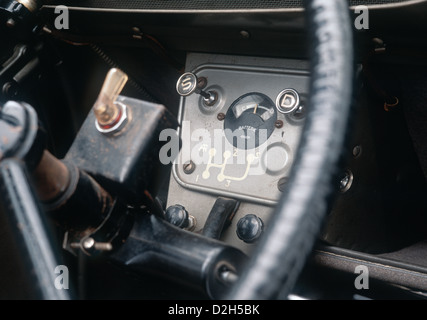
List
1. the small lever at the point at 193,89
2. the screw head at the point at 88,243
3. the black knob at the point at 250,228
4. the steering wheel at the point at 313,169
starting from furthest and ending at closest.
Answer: the small lever at the point at 193,89 < the black knob at the point at 250,228 < the screw head at the point at 88,243 < the steering wheel at the point at 313,169

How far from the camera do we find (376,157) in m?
0.90

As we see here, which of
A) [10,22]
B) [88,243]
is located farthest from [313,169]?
[10,22]

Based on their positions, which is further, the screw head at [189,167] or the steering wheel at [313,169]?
the screw head at [189,167]

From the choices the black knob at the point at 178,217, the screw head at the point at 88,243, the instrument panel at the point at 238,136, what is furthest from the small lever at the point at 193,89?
the screw head at the point at 88,243

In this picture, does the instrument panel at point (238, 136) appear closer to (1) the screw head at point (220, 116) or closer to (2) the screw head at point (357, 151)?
(1) the screw head at point (220, 116)

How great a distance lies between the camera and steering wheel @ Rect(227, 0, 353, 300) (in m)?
0.29

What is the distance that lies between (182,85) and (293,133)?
0.92 ft

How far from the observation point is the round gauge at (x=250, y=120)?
864 millimetres

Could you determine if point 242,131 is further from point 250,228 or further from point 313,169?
point 313,169

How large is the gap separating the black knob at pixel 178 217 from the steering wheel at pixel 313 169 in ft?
1.79

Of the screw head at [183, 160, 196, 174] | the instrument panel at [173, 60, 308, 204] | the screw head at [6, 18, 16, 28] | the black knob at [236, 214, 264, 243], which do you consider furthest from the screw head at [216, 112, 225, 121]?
the screw head at [6, 18, 16, 28]

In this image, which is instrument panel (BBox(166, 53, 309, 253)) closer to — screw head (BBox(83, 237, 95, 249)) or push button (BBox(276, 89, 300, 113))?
push button (BBox(276, 89, 300, 113))

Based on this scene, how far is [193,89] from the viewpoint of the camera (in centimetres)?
92
